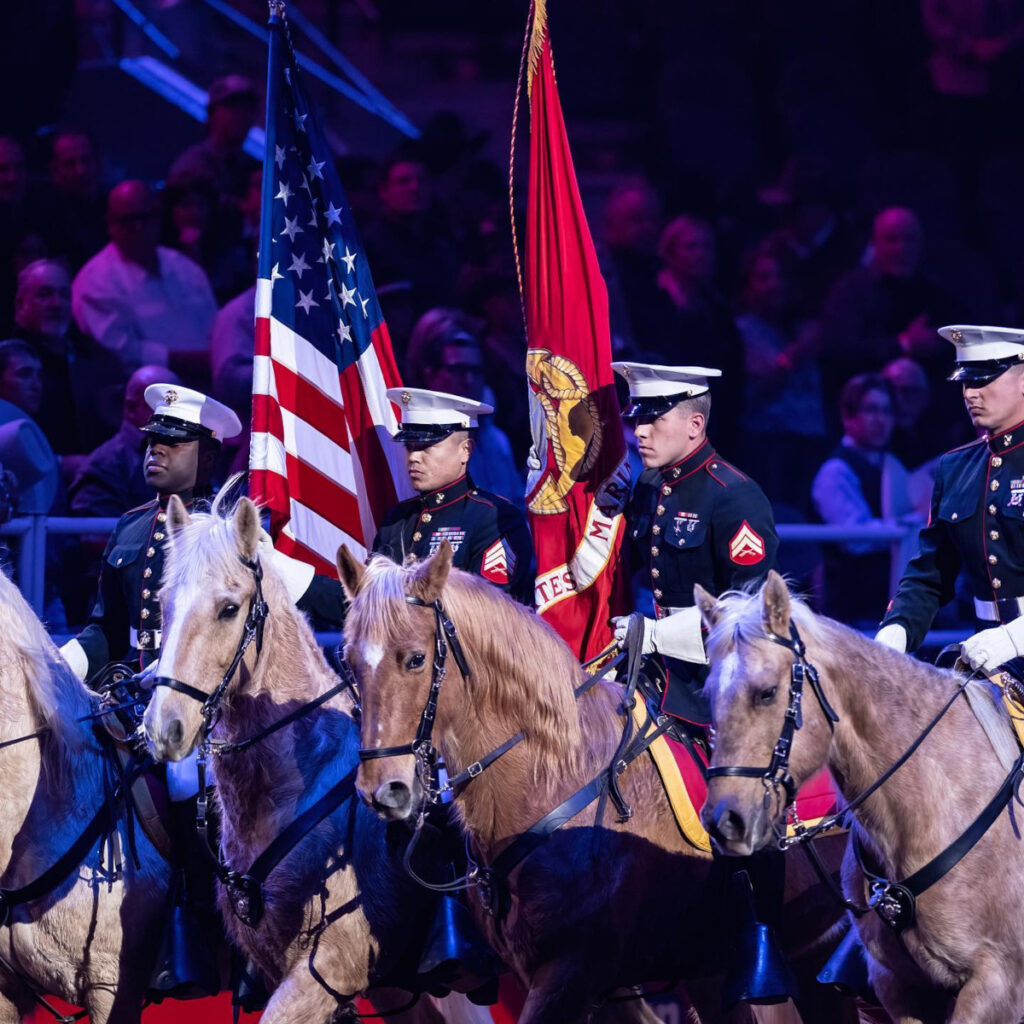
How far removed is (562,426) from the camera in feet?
22.1

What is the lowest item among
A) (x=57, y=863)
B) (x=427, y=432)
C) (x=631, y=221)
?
(x=57, y=863)

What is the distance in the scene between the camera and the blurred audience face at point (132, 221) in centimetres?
970

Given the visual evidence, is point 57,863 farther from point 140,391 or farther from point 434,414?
point 140,391

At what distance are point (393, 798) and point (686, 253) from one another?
7078 millimetres

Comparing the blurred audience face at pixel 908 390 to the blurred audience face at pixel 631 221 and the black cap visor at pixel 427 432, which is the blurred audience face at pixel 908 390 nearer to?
the blurred audience face at pixel 631 221

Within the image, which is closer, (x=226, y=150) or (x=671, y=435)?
(x=671, y=435)

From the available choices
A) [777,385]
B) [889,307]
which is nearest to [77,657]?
[777,385]

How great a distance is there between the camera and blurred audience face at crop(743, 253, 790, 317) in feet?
38.2

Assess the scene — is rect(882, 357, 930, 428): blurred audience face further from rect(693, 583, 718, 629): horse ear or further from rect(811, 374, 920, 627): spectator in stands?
rect(693, 583, 718, 629): horse ear

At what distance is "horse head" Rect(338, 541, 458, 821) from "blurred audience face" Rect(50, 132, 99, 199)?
18.2 ft

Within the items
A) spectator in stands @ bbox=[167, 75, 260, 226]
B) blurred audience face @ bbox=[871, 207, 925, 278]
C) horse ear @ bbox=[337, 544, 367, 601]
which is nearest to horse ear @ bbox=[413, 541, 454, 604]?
horse ear @ bbox=[337, 544, 367, 601]

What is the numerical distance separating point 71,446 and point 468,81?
3.97 metres

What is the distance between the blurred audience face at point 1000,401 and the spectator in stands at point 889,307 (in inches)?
246

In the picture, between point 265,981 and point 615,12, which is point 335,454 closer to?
point 265,981
